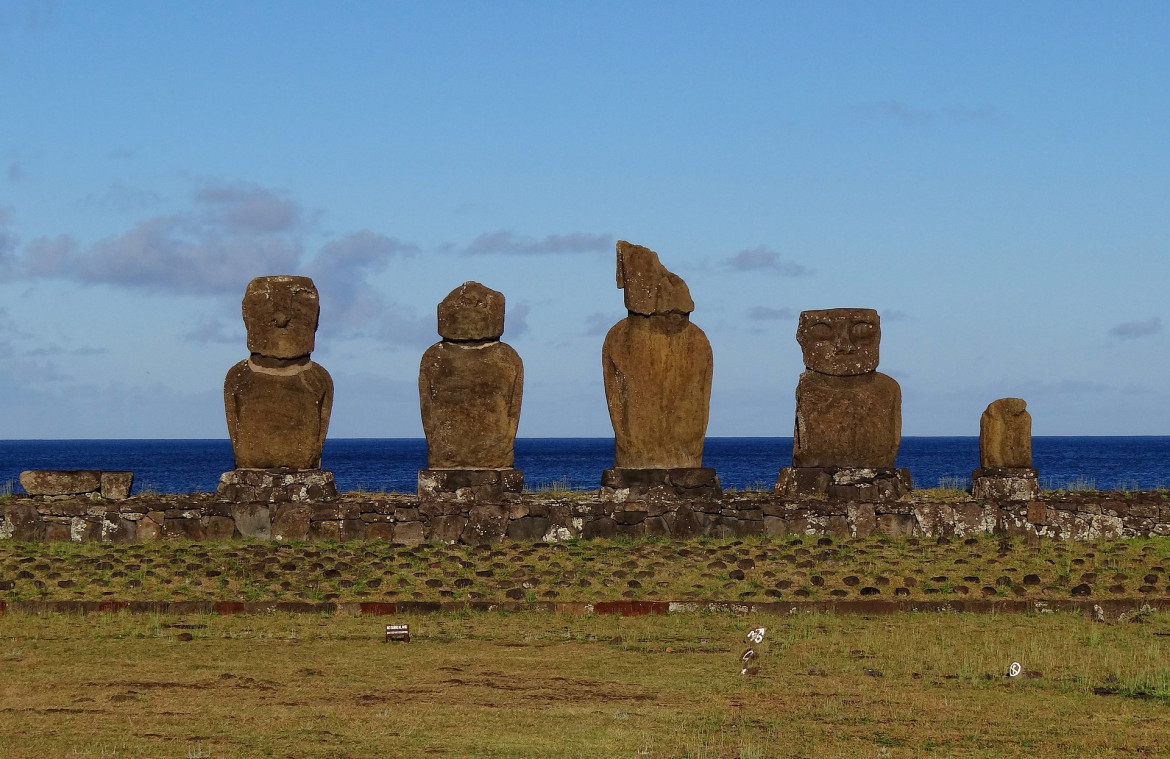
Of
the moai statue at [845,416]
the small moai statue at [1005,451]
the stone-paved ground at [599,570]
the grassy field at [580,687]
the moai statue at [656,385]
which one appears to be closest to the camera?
the grassy field at [580,687]

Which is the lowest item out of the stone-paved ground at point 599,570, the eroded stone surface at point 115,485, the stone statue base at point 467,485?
the stone-paved ground at point 599,570

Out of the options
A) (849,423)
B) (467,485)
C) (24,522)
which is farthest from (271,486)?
(849,423)

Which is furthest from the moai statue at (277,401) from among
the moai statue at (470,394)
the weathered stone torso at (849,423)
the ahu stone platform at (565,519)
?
the weathered stone torso at (849,423)

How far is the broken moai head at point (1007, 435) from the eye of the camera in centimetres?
2323

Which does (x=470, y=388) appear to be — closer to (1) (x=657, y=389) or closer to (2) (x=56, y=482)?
(1) (x=657, y=389)

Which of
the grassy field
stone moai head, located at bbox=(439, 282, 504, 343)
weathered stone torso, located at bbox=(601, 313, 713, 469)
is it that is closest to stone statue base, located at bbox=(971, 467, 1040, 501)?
weathered stone torso, located at bbox=(601, 313, 713, 469)

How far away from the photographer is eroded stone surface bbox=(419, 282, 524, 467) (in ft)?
62.8

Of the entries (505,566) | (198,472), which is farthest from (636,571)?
(198,472)

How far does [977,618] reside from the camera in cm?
1395

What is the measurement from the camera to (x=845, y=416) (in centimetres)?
1983

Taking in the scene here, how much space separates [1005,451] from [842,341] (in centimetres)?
477

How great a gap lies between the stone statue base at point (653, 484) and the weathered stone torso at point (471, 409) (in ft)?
4.46

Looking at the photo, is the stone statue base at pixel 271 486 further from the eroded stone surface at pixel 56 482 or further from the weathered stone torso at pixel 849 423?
the weathered stone torso at pixel 849 423

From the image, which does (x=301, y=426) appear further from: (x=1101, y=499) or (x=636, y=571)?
(x=1101, y=499)
